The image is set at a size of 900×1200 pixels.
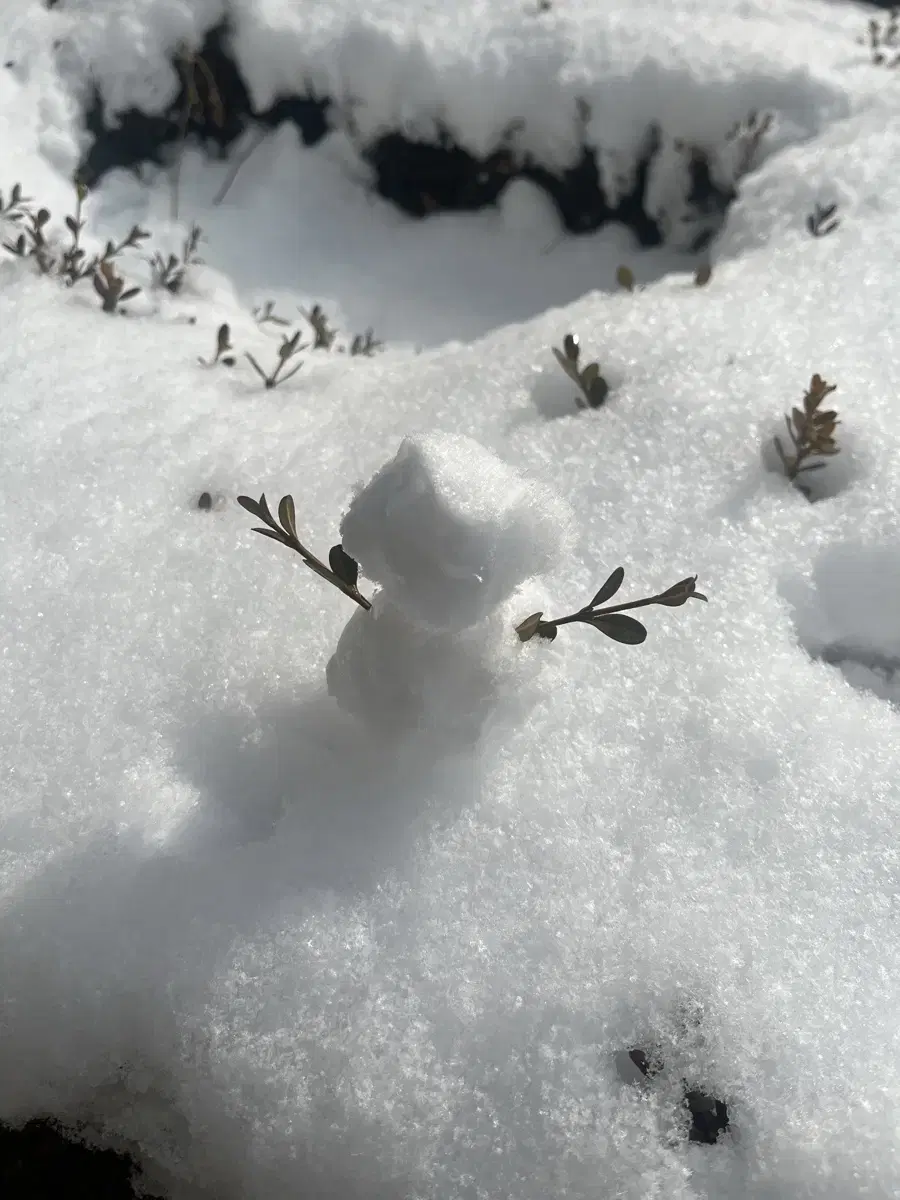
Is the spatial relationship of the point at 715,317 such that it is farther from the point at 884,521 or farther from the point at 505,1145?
the point at 505,1145

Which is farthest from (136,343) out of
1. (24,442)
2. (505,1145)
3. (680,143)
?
(680,143)

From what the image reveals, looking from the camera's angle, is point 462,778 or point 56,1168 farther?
point 462,778

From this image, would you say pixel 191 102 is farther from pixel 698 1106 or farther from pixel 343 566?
pixel 698 1106

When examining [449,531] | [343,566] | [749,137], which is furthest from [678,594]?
[749,137]

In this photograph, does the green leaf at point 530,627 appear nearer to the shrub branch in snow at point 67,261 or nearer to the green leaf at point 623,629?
the green leaf at point 623,629

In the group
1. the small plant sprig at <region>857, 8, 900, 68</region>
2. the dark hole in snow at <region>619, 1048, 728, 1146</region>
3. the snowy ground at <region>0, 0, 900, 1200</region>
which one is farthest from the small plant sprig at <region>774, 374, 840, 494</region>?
the small plant sprig at <region>857, 8, 900, 68</region>

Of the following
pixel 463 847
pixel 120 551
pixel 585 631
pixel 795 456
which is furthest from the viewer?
pixel 795 456

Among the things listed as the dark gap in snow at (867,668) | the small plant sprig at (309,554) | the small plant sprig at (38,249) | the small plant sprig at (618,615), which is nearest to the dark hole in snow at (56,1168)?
the small plant sprig at (309,554)
